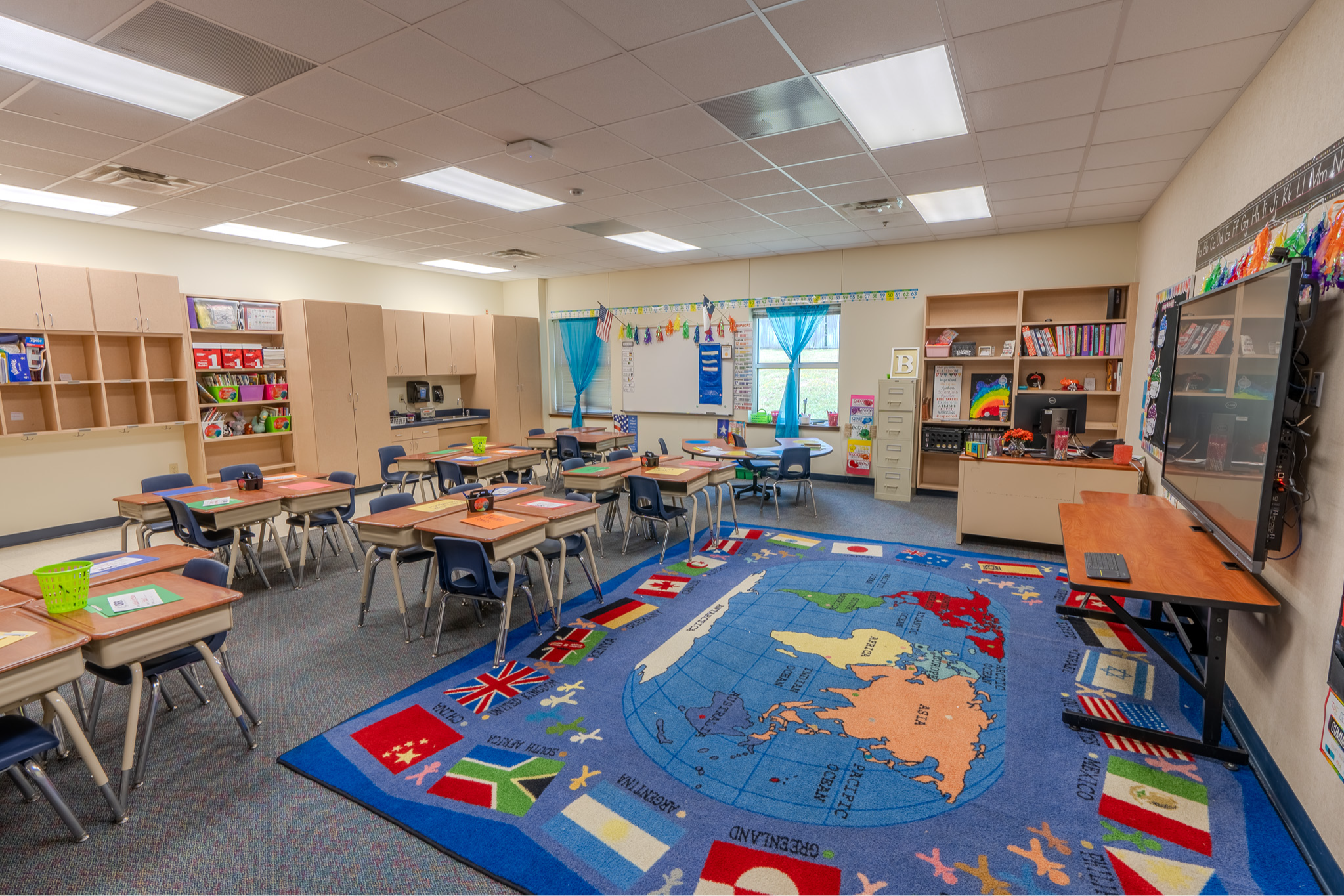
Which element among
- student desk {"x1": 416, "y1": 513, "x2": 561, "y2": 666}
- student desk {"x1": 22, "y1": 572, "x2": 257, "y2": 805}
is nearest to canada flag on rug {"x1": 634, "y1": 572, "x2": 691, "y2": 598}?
student desk {"x1": 416, "y1": 513, "x2": 561, "y2": 666}

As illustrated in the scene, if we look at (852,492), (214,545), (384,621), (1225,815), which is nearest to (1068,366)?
(852,492)

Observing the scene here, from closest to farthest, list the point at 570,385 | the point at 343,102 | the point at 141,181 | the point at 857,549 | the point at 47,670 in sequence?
the point at 47,670
the point at 343,102
the point at 141,181
the point at 857,549
the point at 570,385

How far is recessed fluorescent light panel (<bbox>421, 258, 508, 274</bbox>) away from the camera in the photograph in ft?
28.3

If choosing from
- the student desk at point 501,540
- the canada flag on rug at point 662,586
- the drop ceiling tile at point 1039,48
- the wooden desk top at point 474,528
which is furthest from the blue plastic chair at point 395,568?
the drop ceiling tile at point 1039,48

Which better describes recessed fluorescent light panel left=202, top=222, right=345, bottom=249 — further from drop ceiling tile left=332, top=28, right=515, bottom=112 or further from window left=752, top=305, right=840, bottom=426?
window left=752, top=305, right=840, bottom=426

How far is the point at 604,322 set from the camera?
959cm

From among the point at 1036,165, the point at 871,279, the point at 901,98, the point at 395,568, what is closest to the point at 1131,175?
the point at 1036,165

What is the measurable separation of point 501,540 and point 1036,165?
187 inches

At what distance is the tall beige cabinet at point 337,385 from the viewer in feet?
24.3

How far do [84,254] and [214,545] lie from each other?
4120mm

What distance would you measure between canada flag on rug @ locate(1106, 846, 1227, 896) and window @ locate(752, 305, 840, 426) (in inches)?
255

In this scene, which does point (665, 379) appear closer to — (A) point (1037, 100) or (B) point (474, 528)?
(B) point (474, 528)

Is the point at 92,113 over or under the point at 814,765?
over

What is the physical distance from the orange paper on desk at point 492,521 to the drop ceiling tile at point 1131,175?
5121 millimetres
